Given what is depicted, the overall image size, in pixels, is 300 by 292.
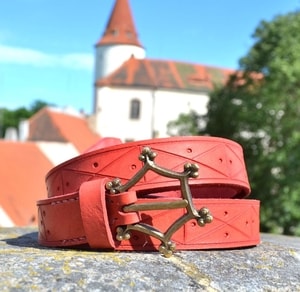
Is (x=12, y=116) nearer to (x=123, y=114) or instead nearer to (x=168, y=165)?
(x=123, y=114)

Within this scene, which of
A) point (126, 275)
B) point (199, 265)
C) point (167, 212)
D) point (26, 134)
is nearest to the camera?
point (126, 275)

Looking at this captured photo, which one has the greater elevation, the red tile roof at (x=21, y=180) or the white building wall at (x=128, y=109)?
the white building wall at (x=128, y=109)

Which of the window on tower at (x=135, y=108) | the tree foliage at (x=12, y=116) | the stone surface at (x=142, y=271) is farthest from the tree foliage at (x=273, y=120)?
the tree foliage at (x=12, y=116)

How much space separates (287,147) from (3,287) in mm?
14375

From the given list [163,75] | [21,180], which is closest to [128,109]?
[163,75]

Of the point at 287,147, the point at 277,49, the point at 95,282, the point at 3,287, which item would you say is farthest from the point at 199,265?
the point at 277,49

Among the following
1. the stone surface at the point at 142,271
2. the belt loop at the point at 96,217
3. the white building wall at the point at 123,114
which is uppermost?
the white building wall at the point at 123,114

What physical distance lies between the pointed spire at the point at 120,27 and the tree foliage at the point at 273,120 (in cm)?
2433

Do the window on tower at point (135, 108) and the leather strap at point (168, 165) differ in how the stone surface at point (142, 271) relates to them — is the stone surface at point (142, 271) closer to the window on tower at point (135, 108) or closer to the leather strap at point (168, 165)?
the leather strap at point (168, 165)

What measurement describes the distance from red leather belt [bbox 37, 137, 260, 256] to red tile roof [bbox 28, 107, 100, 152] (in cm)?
3392

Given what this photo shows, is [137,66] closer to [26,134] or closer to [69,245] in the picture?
[26,134]

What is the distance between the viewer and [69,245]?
1.51 m

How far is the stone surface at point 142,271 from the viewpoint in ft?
3.58

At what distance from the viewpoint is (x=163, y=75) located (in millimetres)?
42031
